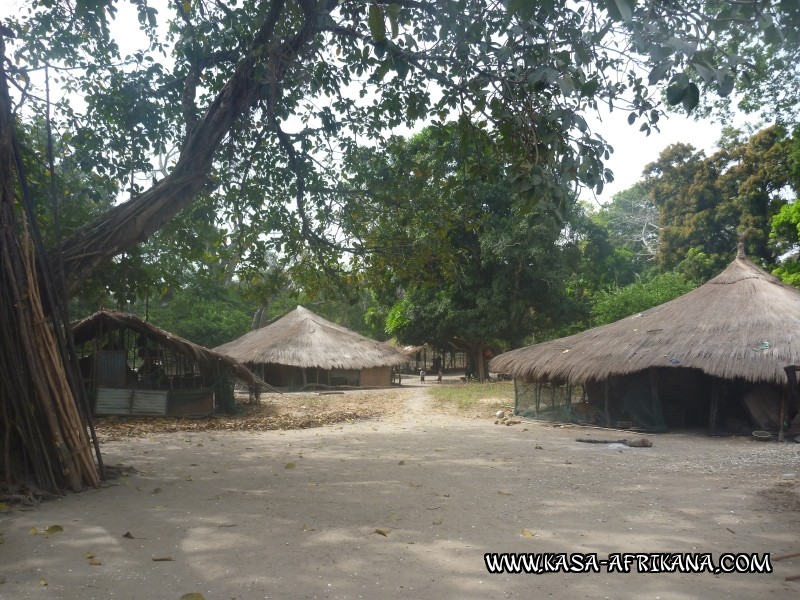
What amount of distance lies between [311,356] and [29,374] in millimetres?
21203

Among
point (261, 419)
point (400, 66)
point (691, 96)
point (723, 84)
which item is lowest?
point (261, 419)

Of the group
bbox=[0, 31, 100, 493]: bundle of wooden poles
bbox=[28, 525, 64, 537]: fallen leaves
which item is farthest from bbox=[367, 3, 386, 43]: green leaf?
bbox=[28, 525, 64, 537]: fallen leaves

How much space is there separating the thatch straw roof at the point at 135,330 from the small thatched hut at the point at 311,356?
1058cm

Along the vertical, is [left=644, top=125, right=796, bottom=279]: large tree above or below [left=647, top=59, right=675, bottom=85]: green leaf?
above

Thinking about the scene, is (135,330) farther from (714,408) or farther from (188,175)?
(714,408)

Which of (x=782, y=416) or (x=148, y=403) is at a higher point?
(x=782, y=416)

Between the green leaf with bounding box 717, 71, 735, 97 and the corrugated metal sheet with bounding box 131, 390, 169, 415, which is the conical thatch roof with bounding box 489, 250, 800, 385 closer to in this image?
the corrugated metal sheet with bounding box 131, 390, 169, 415

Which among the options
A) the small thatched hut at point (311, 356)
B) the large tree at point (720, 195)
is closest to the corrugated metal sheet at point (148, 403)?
the small thatched hut at point (311, 356)

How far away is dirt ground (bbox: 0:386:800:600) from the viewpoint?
3.84 m

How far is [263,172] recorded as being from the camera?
427 inches

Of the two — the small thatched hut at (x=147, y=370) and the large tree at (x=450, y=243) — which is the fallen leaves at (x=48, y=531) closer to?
the large tree at (x=450, y=243)

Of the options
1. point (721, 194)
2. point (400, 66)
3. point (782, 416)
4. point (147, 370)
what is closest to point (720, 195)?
point (721, 194)

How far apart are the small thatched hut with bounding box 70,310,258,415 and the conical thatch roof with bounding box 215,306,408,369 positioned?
975 centimetres

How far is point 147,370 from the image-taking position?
53.6 feet
